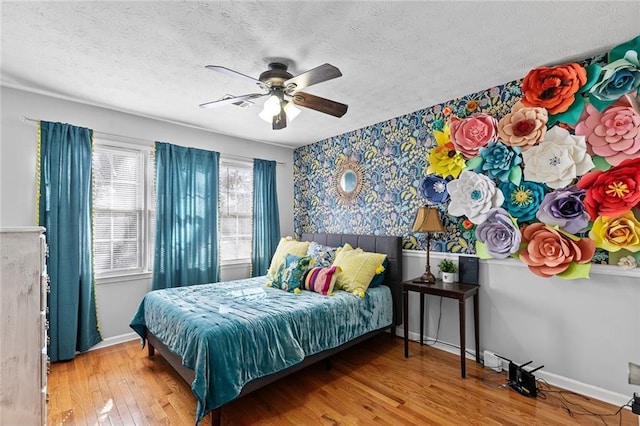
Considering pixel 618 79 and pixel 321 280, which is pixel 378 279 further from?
pixel 618 79

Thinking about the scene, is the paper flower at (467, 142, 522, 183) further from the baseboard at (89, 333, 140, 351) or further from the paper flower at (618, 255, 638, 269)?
the baseboard at (89, 333, 140, 351)

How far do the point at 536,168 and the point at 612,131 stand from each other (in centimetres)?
50

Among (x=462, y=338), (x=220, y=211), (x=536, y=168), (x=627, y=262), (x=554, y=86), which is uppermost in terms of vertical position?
(x=554, y=86)

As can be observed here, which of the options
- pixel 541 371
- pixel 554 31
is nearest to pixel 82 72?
pixel 554 31

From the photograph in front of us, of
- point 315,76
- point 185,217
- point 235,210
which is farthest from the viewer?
point 235,210

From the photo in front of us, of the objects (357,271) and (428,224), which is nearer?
(428,224)

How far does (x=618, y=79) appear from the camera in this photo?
2.13m

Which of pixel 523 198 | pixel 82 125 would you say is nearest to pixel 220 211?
pixel 82 125

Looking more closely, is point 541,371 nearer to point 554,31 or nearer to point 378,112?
point 554,31

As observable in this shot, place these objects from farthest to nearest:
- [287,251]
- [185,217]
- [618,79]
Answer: [287,251], [185,217], [618,79]

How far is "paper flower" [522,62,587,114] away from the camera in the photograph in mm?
2311

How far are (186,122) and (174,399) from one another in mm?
2943

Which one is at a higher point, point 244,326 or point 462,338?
point 244,326

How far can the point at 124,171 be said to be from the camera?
3.45 metres
